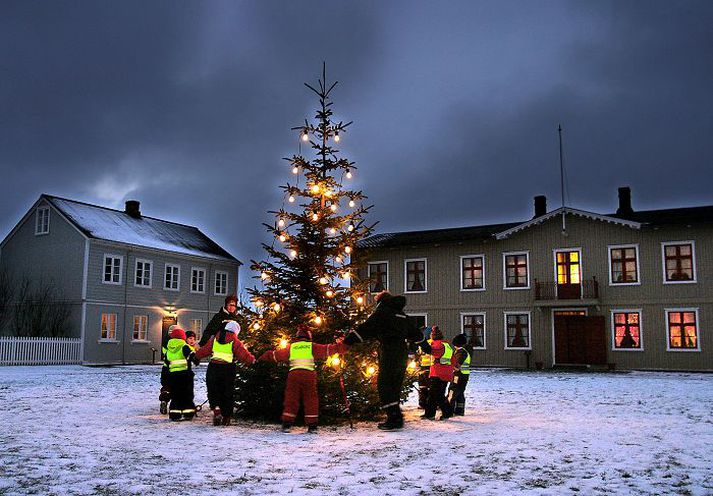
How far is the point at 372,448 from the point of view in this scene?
27.0ft

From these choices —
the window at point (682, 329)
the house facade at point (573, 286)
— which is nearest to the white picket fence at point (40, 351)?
the house facade at point (573, 286)

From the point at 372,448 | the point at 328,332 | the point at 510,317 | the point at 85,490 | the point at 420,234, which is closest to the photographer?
the point at 85,490

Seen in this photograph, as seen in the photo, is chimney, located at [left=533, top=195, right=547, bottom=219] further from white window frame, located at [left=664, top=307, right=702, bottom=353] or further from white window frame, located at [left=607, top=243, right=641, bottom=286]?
white window frame, located at [left=664, top=307, right=702, bottom=353]

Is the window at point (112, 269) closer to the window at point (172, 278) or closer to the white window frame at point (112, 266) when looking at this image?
the white window frame at point (112, 266)

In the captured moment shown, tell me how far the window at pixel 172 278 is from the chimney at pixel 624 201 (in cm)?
2312

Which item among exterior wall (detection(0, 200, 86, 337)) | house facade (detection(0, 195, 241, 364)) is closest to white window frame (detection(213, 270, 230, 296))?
house facade (detection(0, 195, 241, 364))

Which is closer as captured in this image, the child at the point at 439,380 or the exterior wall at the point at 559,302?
the child at the point at 439,380

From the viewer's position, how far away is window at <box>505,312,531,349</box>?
Answer: 1209 inches

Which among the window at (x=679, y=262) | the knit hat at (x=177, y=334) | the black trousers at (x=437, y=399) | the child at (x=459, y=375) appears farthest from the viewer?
the window at (x=679, y=262)

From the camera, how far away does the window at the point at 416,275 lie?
33.6 metres

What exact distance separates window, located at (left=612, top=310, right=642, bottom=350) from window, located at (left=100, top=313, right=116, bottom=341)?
23600 mm

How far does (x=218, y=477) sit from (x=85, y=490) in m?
1.20

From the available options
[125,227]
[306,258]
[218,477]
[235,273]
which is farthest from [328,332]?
[235,273]

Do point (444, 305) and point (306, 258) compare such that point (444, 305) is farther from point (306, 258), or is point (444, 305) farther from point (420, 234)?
point (306, 258)
